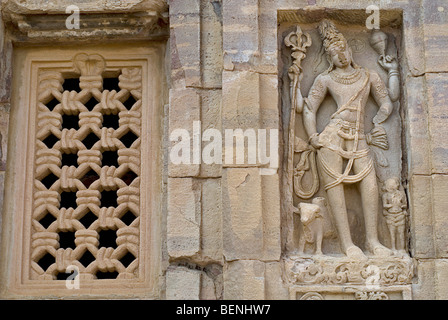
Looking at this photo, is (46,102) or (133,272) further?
(46,102)

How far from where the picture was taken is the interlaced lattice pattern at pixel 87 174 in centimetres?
765

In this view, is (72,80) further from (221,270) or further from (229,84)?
(221,270)

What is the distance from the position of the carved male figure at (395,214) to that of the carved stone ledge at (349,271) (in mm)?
181

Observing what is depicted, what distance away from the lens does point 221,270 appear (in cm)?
725

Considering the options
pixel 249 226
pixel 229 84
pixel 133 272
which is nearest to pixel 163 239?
pixel 133 272

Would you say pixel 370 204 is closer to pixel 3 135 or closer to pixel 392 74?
pixel 392 74

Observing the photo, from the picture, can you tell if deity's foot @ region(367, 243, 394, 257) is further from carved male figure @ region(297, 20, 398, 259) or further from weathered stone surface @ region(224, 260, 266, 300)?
weathered stone surface @ region(224, 260, 266, 300)

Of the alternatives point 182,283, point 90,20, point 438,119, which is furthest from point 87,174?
point 438,119

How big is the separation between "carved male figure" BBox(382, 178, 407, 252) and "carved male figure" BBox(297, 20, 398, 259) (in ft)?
0.30

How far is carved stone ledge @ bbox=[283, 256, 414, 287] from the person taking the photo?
23.4ft

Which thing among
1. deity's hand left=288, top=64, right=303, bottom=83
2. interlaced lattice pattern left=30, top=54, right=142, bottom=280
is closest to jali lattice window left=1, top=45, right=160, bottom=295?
interlaced lattice pattern left=30, top=54, right=142, bottom=280

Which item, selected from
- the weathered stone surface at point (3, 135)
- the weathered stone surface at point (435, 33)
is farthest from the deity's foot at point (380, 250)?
the weathered stone surface at point (3, 135)

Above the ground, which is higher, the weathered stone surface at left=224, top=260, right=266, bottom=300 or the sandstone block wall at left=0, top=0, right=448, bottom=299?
the sandstone block wall at left=0, top=0, right=448, bottom=299

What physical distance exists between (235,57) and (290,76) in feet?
1.72
